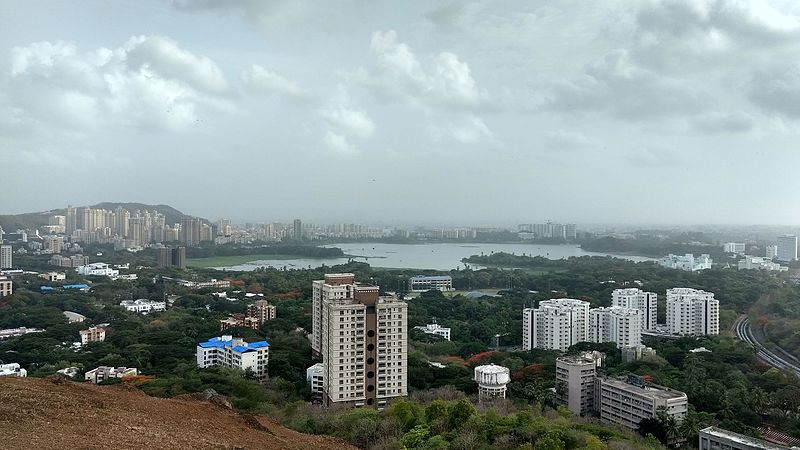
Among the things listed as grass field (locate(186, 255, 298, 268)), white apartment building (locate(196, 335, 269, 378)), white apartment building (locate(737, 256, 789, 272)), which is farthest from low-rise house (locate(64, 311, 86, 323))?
white apartment building (locate(737, 256, 789, 272))

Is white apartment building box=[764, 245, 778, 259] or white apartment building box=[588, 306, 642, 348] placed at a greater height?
A: white apartment building box=[764, 245, 778, 259]

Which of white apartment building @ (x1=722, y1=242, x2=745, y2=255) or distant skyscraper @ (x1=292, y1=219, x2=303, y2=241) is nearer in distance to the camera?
white apartment building @ (x1=722, y1=242, x2=745, y2=255)

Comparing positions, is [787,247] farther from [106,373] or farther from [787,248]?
[106,373]

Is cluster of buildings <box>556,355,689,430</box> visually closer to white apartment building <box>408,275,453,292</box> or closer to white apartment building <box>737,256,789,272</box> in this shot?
white apartment building <box>737,256,789,272</box>

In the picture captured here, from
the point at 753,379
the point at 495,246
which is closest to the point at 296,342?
the point at 753,379

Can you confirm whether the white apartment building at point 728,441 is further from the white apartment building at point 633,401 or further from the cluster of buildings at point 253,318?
the cluster of buildings at point 253,318

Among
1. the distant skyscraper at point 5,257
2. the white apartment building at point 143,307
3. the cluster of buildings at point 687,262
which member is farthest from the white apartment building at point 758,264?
the distant skyscraper at point 5,257
